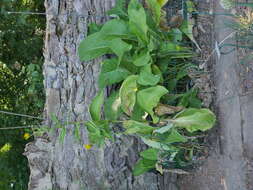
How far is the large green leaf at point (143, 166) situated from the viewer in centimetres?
240

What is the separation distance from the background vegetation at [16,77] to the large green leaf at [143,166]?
178cm

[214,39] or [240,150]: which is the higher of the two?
[214,39]

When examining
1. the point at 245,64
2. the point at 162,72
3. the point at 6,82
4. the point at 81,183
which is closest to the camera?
the point at 245,64

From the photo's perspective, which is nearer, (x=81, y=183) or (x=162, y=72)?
(x=162, y=72)

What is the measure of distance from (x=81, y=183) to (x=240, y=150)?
1.00 meters

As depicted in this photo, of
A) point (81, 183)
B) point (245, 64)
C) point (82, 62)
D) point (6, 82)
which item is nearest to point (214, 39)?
point (245, 64)

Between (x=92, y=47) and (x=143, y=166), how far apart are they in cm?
76

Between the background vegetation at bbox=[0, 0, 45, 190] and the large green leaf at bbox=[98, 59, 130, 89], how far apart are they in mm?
1722

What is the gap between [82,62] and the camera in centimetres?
253

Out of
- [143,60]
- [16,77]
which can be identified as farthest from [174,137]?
[16,77]

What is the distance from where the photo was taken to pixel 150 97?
2.05 meters

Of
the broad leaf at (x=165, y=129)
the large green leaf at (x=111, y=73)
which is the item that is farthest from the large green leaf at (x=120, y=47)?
the broad leaf at (x=165, y=129)

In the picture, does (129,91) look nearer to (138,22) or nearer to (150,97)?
(150,97)

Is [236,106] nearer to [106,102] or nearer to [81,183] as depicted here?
[106,102]
